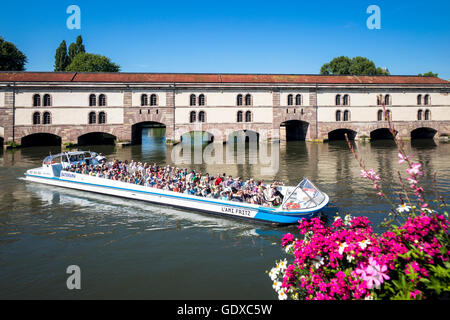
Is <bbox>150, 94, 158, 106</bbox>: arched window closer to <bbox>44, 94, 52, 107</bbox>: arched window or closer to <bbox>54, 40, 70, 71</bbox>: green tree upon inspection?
<bbox>44, 94, 52, 107</bbox>: arched window

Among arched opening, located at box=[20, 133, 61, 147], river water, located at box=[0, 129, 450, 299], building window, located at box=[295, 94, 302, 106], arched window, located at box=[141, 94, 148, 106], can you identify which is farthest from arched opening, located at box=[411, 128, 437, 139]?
arched opening, located at box=[20, 133, 61, 147]

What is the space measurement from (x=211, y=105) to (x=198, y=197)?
99.3 ft

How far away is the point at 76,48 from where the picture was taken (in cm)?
7162

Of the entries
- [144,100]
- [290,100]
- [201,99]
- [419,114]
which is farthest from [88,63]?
[419,114]

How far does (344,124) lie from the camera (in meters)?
46.1

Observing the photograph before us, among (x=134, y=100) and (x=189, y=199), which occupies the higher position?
(x=134, y=100)

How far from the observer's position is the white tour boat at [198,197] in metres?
12.6

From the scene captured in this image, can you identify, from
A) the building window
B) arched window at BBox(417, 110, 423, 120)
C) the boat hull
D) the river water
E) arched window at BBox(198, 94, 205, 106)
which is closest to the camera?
the river water

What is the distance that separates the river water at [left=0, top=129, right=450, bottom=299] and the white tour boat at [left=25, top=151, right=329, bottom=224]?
42 cm

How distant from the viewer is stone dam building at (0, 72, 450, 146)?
39750 millimetres

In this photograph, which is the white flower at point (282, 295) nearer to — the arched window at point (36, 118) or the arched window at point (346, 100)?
the arched window at point (36, 118)

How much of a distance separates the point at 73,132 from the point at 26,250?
3358 cm
